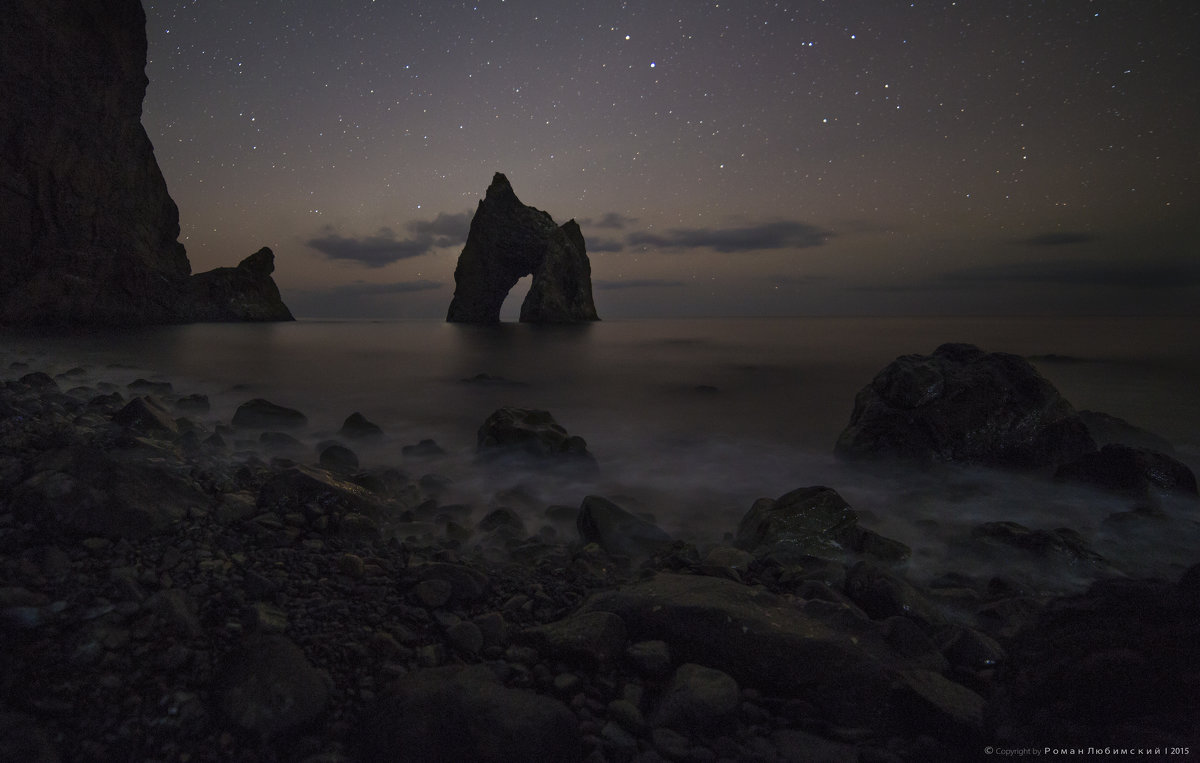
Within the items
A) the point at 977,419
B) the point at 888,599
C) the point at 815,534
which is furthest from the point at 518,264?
the point at 888,599

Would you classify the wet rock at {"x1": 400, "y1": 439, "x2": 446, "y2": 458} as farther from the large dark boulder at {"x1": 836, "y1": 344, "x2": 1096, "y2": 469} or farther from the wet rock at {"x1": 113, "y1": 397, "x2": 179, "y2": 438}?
the large dark boulder at {"x1": 836, "y1": 344, "x2": 1096, "y2": 469}

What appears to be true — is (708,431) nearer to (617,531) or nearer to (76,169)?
(617,531)

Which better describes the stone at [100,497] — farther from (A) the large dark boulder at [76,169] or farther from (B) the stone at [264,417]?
(A) the large dark boulder at [76,169]

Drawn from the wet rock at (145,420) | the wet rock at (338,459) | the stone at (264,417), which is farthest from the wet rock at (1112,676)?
the stone at (264,417)

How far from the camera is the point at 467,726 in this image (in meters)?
1.49

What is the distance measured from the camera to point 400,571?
99.7 inches

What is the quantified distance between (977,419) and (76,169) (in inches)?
2109

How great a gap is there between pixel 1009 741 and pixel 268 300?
3608 inches

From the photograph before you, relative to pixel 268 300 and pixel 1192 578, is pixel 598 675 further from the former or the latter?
pixel 268 300

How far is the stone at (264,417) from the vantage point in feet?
22.4

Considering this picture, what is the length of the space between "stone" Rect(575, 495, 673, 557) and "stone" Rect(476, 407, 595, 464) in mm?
2288

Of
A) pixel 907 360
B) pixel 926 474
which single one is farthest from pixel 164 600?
pixel 907 360

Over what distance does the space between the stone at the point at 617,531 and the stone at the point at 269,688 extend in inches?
80.3

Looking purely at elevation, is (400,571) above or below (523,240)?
below
